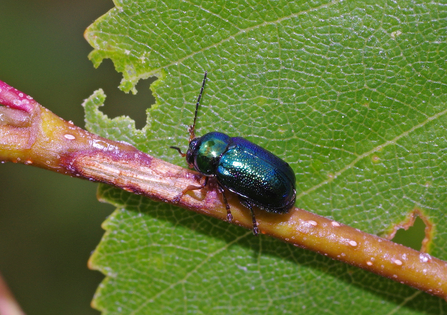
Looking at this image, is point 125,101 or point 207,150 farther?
point 125,101

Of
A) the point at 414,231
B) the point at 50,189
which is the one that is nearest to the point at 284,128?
the point at 414,231

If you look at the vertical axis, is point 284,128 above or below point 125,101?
below

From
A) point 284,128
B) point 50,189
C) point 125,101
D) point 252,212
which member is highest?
point 125,101

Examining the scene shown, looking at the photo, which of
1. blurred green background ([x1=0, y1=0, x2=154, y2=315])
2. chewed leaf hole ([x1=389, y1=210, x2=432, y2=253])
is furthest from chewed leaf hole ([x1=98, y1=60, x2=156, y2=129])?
chewed leaf hole ([x1=389, y1=210, x2=432, y2=253])

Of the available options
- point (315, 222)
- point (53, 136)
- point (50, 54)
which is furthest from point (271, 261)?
point (50, 54)

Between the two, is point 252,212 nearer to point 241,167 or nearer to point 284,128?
point 241,167

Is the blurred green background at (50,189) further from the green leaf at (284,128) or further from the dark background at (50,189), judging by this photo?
the green leaf at (284,128)

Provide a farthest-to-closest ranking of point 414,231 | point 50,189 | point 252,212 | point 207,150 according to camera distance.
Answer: point 50,189 < point 414,231 < point 207,150 < point 252,212
